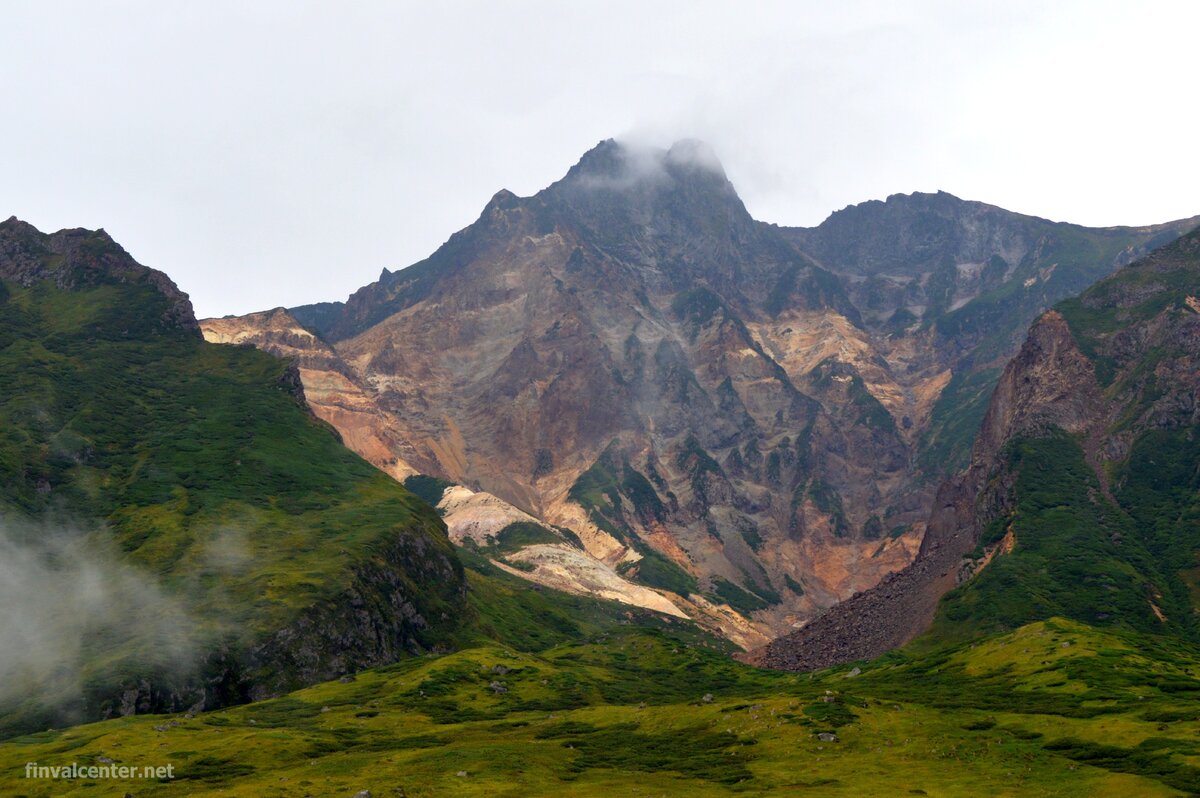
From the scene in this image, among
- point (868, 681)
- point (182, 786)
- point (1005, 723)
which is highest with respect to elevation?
point (182, 786)

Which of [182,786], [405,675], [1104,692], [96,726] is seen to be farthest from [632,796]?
[405,675]

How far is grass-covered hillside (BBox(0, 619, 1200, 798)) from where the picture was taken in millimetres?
98250

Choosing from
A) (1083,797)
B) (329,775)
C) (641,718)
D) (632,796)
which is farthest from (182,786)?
(1083,797)

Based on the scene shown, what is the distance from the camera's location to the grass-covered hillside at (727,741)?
98250 mm

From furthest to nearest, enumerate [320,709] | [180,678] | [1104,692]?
Answer: [180,678], [320,709], [1104,692]

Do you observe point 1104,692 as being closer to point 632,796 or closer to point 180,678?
point 632,796

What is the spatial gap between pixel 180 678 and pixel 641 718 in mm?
92585

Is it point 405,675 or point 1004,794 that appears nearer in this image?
point 1004,794

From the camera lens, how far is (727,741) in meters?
126

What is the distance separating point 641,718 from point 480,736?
2715 centimetres

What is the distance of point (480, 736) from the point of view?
139m

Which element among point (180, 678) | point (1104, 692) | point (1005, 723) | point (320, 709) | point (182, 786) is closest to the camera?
point (182, 786)

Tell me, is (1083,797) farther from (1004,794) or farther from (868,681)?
(868,681)

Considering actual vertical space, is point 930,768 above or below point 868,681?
above
